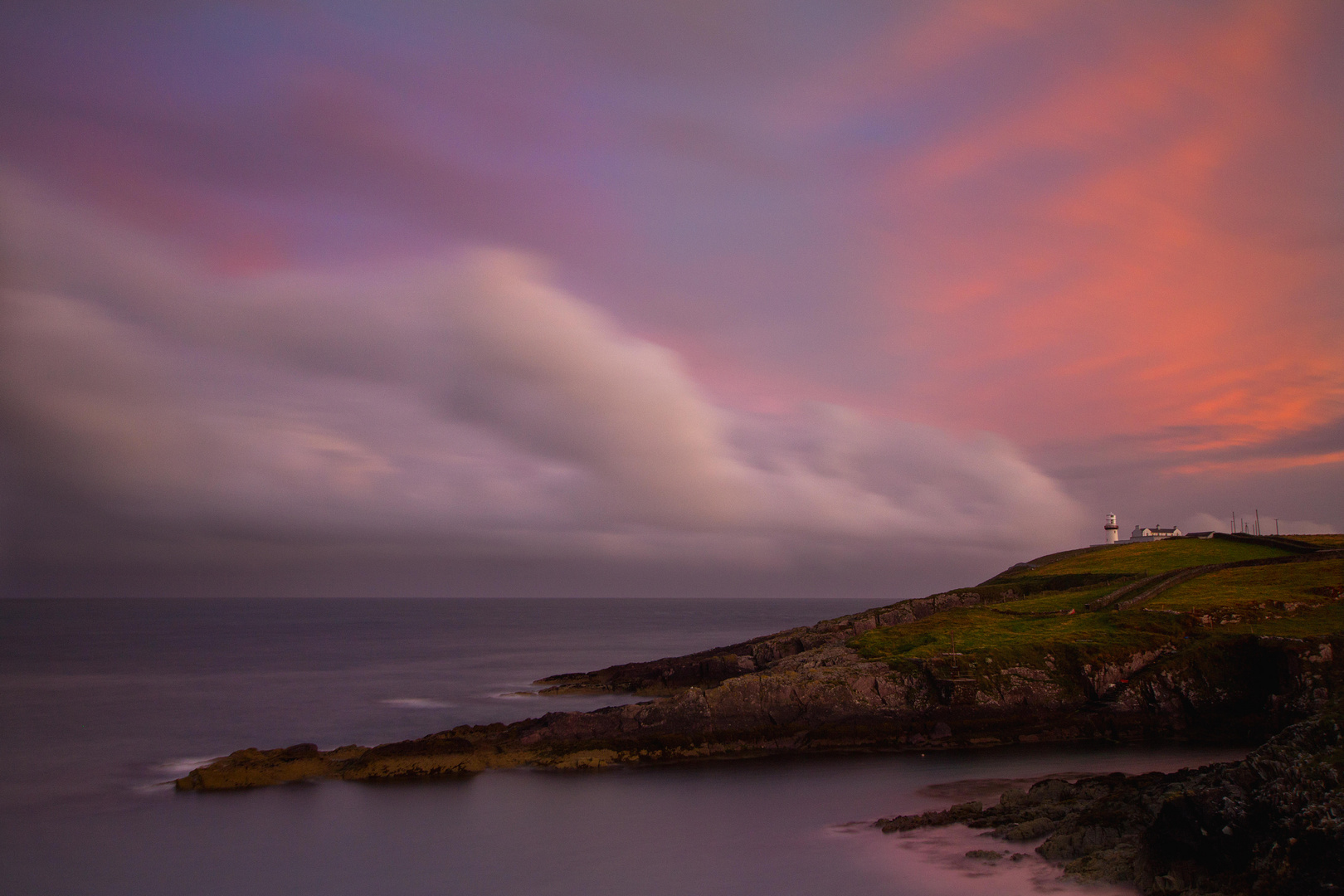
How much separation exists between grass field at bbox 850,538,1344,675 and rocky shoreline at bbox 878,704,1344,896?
66.4ft

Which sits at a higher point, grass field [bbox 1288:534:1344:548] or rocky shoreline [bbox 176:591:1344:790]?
grass field [bbox 1288:534:1344:548]

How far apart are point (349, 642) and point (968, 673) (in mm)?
95157

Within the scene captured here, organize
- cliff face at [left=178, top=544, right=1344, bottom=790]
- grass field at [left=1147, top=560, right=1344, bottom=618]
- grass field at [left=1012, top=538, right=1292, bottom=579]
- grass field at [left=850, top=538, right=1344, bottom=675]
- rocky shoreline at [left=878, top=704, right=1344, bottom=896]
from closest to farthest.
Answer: rocky shoreline at [left=878, top=704, right=1344, bottom=896] → cliff face at [left=178, top=544, right=1344, bottom=790] → grass field at [left=850, top=538, right=1344, bottom=675] → grass field at [left=1147, top=560, right=1344, bottom=618] → grass field at [left=1012, top=538, right=1292, bottom=579]

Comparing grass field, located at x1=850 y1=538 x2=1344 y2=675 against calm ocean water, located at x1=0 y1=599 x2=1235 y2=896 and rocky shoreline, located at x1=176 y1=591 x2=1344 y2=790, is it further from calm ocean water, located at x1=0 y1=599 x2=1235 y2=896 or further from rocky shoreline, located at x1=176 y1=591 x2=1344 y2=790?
calm ocean water, located at x1=0 y1=599 x2=1235 y2=896

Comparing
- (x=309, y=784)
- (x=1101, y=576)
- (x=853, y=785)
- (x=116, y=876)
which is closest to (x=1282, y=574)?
(x=1101, y=576)

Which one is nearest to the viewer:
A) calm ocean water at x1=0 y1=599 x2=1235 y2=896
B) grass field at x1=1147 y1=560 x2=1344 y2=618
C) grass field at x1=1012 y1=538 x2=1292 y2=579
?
calm ocean water at x1=0 y1=599 x2=1235 y2=896

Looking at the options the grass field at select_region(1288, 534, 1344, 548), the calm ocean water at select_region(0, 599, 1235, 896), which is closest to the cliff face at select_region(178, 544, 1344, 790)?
the calm ocean water at select_region(0, 599, 1235, 896)

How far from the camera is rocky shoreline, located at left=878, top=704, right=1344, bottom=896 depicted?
15.6 m

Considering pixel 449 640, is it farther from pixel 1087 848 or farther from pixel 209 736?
pixel 1087 848

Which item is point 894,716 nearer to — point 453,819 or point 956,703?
point 956,703

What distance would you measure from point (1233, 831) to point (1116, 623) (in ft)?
105

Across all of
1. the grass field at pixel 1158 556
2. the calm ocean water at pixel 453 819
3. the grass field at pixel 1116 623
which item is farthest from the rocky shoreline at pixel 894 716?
the grass field at pixel 1158 556

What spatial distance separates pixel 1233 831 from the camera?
16.9 m

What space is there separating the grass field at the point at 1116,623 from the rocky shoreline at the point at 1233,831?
2025cm
